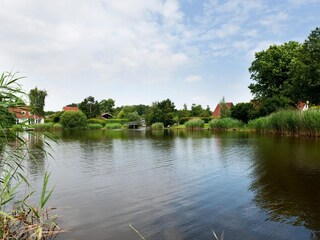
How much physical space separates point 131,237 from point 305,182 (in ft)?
24.6

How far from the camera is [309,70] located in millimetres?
33625

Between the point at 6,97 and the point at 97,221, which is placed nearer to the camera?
the point at 6,97

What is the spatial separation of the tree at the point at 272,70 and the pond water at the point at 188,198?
116 ft

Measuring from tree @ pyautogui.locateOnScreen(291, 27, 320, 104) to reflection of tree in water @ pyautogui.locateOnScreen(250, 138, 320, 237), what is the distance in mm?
20551

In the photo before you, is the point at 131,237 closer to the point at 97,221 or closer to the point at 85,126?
the point at 97,221

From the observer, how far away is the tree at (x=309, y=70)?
33.2 metres

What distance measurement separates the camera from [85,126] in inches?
3009

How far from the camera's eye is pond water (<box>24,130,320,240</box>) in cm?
645

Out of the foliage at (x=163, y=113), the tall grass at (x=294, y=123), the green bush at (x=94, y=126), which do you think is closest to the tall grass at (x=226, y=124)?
the tall grass at (x=294, y=123)

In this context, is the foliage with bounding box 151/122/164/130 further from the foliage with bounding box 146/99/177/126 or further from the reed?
the reed

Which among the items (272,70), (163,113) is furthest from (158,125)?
(272,70)

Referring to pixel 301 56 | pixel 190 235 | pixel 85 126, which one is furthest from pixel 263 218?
pixel 85 126

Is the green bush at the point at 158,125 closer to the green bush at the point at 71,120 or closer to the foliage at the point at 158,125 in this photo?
the foliage at the point at 158,125

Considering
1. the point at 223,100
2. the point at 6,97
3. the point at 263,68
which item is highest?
the point at 263,68
